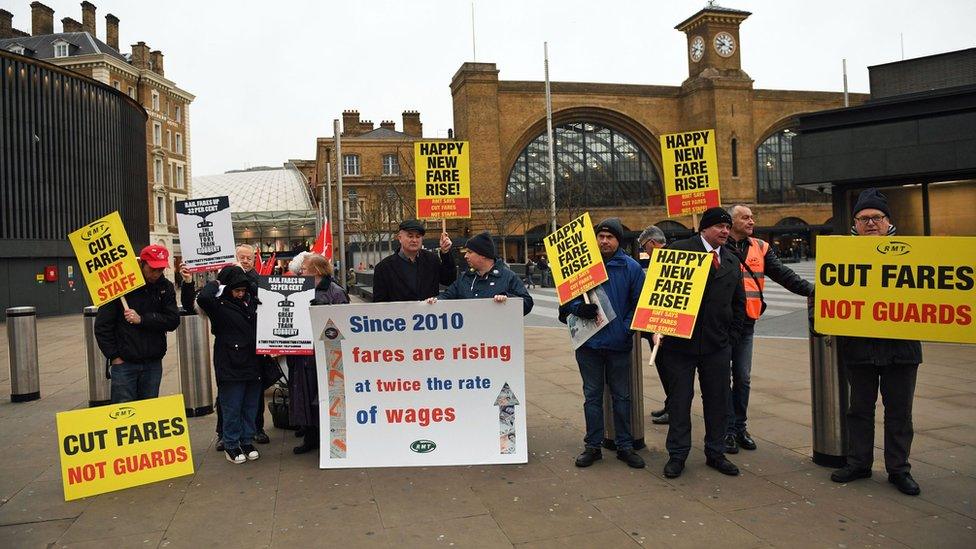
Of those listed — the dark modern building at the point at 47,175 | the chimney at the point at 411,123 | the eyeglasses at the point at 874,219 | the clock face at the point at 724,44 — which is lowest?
the eyeglasses at the point at 874,219

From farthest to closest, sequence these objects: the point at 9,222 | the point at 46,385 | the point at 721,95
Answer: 1. the point at 721,95
2. the point at 9,222
3. the point at 46,385

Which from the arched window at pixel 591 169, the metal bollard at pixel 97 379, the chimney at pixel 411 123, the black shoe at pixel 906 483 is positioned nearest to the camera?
the black shoe at pixel 906 483

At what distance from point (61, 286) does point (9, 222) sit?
9.66ft

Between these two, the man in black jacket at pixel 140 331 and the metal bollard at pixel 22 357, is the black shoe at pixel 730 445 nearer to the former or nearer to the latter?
the man in black jacket at pixel 140 331

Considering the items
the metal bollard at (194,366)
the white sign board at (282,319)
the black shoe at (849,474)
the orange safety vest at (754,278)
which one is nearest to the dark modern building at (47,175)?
the metal bollard at (194,366)

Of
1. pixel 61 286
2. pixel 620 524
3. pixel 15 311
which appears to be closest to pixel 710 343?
pixel 620 524

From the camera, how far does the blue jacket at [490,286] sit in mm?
5793

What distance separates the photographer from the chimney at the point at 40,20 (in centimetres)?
5775

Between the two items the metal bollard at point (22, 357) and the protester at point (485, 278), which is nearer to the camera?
the protester at point (485, 278)

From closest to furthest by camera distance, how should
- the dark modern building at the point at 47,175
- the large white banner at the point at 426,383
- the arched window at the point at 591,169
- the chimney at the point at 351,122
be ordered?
the large white banner at the point at 426,383
the dark modern building at the point at 47,175
the arched window at the point at 591,169
the chimney at the point at 351,122

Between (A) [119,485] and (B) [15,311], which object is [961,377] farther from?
(B) [15,311]

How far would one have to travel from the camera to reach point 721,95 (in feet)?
182

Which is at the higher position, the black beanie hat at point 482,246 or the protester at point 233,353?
the black beanie hat at point 482,246

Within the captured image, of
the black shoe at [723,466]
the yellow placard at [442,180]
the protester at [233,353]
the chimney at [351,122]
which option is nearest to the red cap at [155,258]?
the protester at [233,353]
